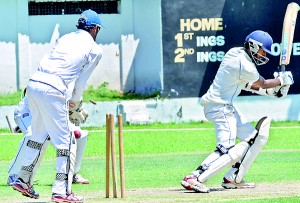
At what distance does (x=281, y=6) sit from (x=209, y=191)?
59.1 feet

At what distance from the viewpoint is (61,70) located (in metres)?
11.7

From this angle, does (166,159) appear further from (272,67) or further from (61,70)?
(272,67)

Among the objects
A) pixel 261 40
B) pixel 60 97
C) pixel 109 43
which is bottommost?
pixel 109 43

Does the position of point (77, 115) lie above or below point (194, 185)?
above

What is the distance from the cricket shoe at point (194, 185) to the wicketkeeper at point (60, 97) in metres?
1.60

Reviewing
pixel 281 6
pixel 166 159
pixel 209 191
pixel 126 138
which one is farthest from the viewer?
pixel 281 6

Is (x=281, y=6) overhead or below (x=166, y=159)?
overhead

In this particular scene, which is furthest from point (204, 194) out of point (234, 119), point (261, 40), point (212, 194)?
point (261, 40)

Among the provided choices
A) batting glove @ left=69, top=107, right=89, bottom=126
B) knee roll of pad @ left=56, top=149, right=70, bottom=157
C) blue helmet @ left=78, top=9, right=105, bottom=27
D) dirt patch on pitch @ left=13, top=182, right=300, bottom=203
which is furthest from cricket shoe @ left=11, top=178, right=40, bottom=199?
blue helmet @ left=78, top=9, right=105, bottom=27

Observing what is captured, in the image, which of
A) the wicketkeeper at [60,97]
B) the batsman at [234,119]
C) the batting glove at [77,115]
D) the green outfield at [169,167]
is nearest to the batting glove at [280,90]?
the batsman at [234,119]

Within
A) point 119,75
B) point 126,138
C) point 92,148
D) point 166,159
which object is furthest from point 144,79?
point 166,159

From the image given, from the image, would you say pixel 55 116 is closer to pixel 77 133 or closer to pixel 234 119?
pixel 77 133

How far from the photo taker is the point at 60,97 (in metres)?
11.5

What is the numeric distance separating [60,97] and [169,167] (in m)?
5.49
